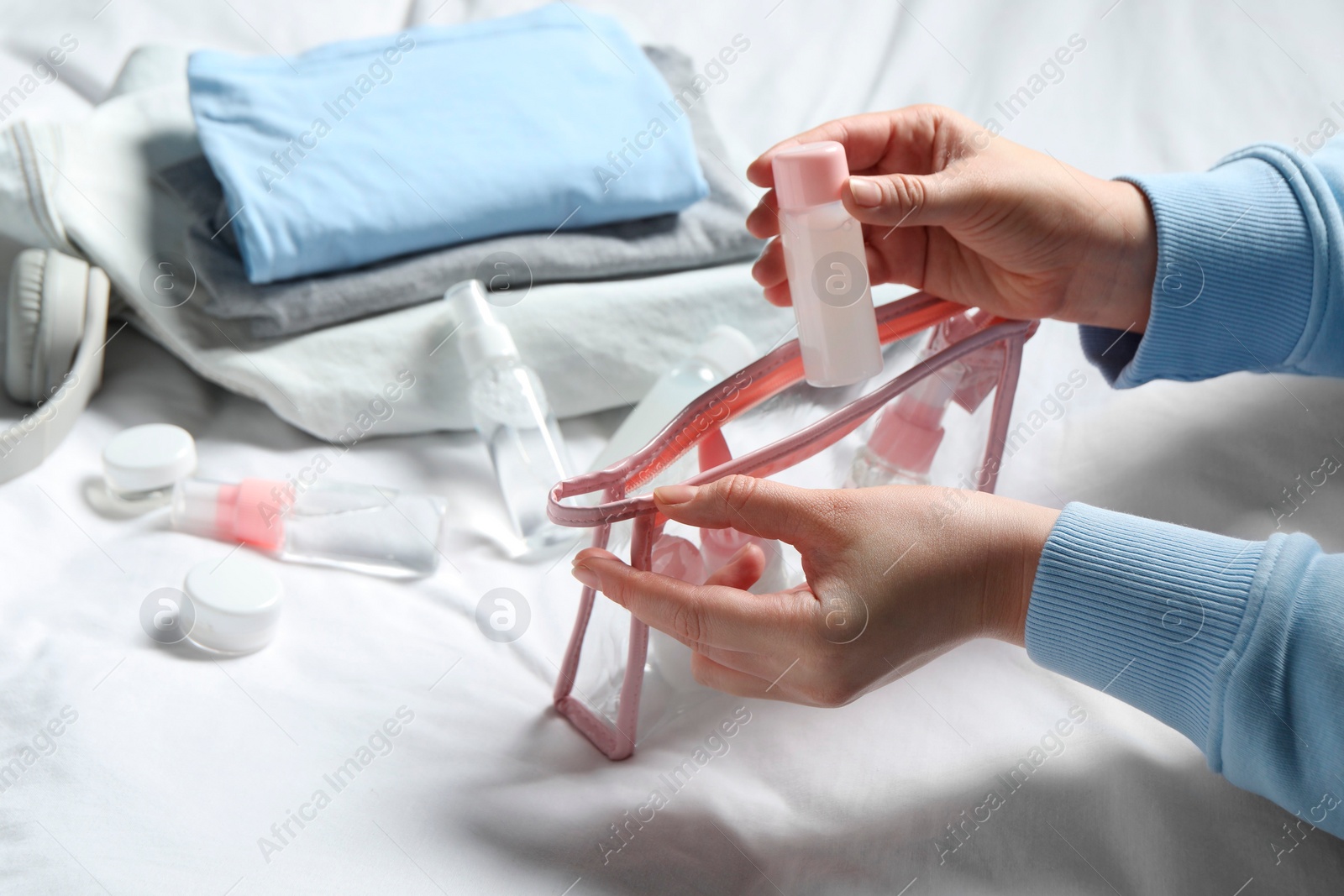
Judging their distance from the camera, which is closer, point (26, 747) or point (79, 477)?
point (26, 747)

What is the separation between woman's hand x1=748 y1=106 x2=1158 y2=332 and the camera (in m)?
0.60

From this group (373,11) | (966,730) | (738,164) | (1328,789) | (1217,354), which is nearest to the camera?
(1328,789)

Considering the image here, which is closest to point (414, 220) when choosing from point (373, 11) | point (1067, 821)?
point (373, 11)

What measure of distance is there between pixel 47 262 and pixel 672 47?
591mm

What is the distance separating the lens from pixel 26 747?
499mm

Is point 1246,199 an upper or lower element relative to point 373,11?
upper

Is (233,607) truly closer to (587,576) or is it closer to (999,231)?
(587,576)

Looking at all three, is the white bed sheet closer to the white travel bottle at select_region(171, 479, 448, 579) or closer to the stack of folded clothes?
the white travel bottle at select_region(171, 479, 448, 579)

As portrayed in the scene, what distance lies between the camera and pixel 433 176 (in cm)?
76

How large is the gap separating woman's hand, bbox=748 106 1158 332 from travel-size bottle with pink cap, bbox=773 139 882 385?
0.09 m

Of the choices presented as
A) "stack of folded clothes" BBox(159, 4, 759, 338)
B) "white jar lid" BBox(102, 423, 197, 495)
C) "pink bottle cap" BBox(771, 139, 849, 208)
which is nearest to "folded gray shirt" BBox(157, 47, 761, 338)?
"stack of folded clothes" BBox(159, 4, 759, 338)

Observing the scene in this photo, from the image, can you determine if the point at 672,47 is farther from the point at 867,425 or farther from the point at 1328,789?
the point at 1328,789

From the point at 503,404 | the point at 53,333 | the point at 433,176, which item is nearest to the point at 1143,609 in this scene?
the point at 503,404

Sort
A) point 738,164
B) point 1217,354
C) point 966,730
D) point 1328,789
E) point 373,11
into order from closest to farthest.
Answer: point 1328,789 → point 966,730 → point 1217,354 → point 738,164 → point 373,11
